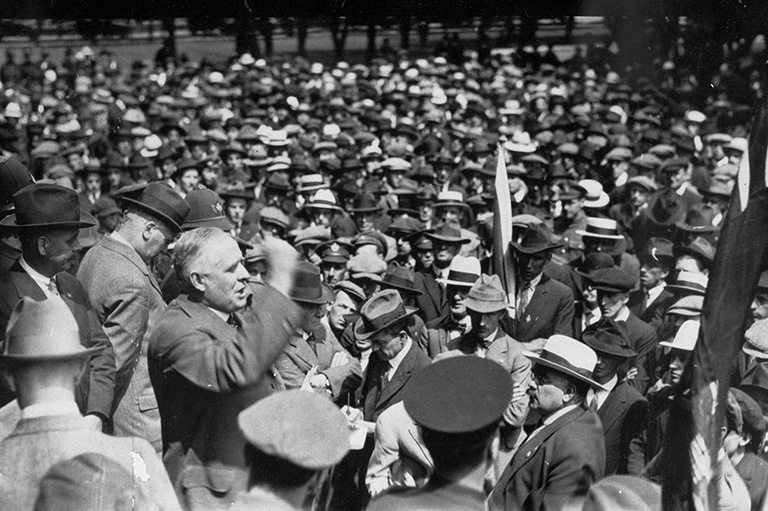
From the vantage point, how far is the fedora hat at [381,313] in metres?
5.02

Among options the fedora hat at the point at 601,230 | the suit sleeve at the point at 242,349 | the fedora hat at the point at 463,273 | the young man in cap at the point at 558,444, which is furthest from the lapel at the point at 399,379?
the fedora hat at the point at 601,230

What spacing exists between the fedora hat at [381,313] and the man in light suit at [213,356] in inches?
60.0

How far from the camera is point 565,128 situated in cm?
1325

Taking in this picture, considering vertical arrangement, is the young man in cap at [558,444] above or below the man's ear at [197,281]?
below

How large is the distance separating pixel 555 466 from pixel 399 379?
4.43 feet

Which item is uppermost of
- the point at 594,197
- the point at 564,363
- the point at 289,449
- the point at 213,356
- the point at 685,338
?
the point at 289,449

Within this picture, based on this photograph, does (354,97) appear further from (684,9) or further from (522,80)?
(684,9)

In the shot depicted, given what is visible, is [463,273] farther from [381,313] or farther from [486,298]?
[381,313]

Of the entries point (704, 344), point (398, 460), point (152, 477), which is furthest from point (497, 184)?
point (152, 477)

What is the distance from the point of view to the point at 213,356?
3021mm

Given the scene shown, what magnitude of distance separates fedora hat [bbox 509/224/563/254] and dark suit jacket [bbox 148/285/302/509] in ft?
11.6

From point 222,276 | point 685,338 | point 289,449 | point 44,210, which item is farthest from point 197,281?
point 685,338

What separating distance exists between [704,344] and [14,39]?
21796 mm

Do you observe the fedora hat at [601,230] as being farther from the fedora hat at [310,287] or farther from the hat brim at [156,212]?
the hat brim at [156,212]
